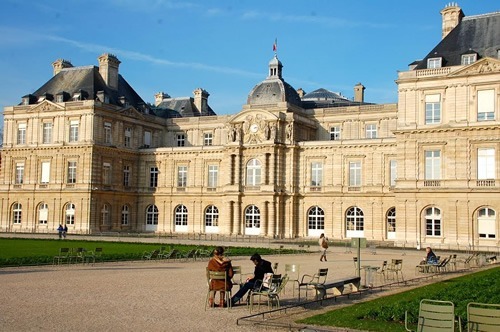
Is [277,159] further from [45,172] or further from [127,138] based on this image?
[45,172]

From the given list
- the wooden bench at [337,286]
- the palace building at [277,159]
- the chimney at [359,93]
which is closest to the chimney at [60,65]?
the palace building at [277,159]

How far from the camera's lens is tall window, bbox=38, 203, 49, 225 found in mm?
62938

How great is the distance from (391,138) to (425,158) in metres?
7.56

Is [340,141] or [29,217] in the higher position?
[340,141]

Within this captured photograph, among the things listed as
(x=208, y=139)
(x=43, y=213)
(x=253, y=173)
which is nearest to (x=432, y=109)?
(x=253, y=173)

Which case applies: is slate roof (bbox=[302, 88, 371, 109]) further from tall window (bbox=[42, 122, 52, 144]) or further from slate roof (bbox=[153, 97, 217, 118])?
tall window (bbox=[42, 122, 52, 144])

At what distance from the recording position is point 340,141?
56.4 m

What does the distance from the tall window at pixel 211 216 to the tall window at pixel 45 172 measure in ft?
52.0

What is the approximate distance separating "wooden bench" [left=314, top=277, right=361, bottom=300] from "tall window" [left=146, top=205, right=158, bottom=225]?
46.1 m

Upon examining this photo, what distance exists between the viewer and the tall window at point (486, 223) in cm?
4381

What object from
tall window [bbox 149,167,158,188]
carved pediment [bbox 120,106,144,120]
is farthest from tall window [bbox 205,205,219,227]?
carved pediment [bbox 120,106,144,120]

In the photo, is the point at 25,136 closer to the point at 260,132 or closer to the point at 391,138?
the point at 260,132

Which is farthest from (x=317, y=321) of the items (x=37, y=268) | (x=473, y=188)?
(x=473, y=188)

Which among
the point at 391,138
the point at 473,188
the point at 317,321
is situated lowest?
the point at 317,321
